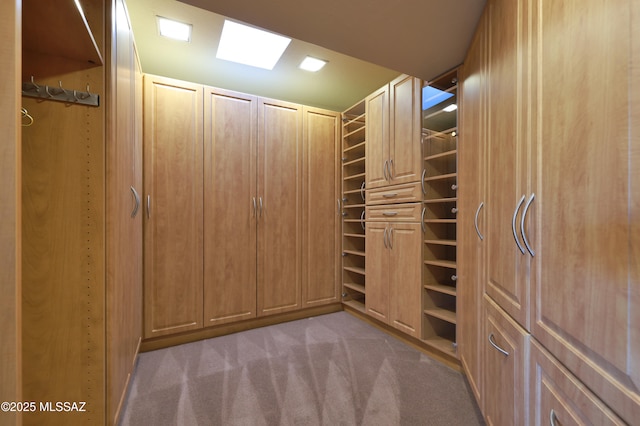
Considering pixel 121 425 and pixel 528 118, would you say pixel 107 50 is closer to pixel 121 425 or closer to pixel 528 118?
pixel 528 118

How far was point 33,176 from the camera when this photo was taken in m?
1.10

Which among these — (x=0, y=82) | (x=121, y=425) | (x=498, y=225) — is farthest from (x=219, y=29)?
(x=121, y=425)

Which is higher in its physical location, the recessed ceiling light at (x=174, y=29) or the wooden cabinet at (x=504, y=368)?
the recessed ceiling light at (x=174, y=29)

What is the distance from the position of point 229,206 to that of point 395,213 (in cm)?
153

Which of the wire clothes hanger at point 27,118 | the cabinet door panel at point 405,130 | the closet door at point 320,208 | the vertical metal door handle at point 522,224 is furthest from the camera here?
the closet door at point 320,208

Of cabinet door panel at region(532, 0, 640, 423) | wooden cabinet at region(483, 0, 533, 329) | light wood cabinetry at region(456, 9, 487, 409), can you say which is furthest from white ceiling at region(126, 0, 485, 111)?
cabinet door panel at region(532, 0, 640, 423)


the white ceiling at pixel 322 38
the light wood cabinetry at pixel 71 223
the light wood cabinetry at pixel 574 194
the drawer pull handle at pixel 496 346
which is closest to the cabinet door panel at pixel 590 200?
the light wood cabinetry at pixel 574 194

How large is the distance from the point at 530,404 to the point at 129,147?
7.39 ft

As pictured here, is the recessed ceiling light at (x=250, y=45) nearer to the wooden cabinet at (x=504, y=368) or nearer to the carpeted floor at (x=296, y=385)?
the wooden cabinet at (x=504, y=368)

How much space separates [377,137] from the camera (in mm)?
2547

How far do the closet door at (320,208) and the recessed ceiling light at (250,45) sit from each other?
2.11 ft

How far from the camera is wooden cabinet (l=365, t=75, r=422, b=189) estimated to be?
7.11 feet

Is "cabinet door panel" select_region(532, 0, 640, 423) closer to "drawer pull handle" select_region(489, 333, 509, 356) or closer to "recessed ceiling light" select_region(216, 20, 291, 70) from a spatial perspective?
"drawer pull handle" select_region(489, 333, 509, 356)

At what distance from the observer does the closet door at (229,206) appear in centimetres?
244
